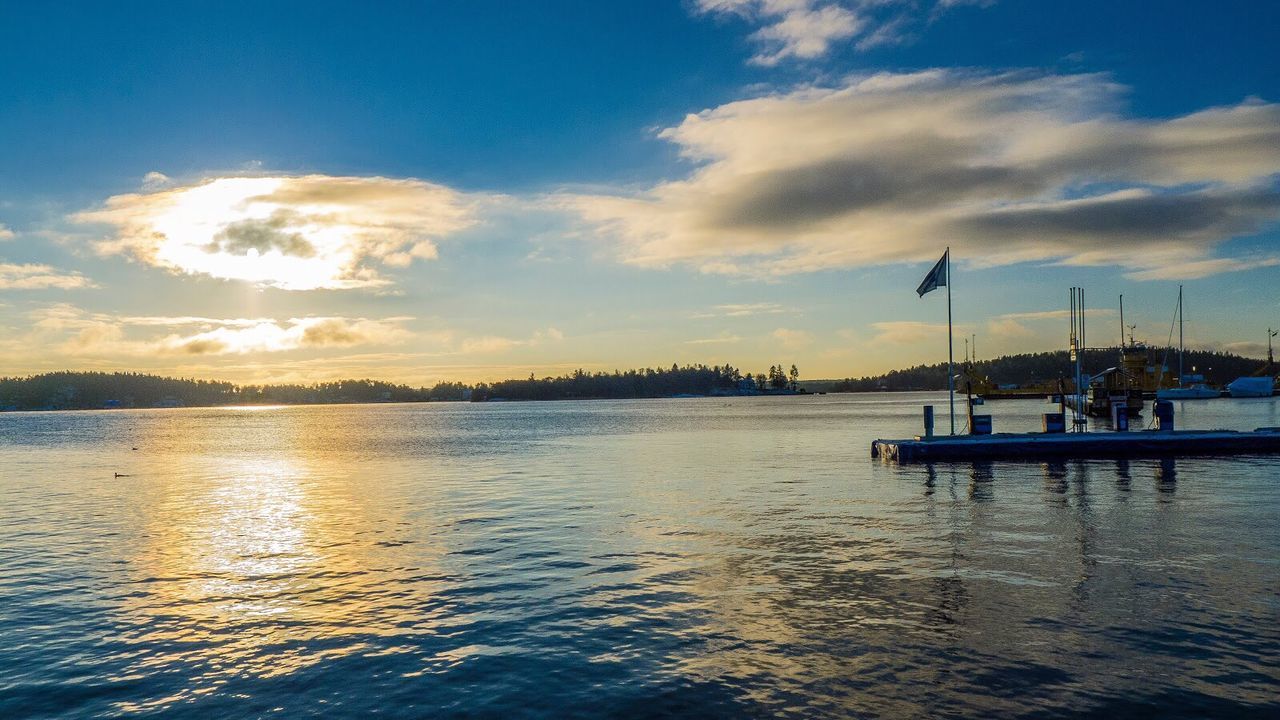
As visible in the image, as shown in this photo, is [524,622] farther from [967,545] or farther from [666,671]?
[967,545]

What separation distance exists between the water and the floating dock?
529 inches

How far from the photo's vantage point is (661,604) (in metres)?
16.3

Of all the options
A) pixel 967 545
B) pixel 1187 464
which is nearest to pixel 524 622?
pixel 967 545

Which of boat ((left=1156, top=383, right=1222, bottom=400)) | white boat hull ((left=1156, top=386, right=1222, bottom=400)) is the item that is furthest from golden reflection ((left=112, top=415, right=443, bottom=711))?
boat ((left=1156, top=383, right=1222, bottom=400))

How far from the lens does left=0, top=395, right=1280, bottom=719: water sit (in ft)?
37.9

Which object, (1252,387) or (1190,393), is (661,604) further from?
(1252,387)

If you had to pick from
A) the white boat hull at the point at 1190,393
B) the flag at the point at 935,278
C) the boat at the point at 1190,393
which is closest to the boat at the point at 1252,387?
the boat at the point at 1190,393

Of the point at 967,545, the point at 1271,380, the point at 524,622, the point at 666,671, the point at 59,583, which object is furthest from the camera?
the point at 1271,380

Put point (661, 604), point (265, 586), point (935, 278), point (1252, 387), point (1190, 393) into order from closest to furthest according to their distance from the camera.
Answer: point (661, 604), point (265, 586), point (935, 278), point (1190, 393), point (1252, 387)

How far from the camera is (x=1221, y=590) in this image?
A: 634 inches

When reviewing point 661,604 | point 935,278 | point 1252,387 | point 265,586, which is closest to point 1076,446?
point 935,278

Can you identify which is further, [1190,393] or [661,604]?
[1190,393]

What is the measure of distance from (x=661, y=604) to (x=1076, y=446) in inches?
1691

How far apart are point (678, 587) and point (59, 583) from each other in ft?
48.3
